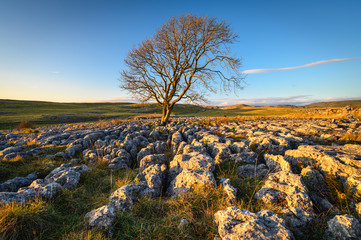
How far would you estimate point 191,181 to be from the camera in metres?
4.38

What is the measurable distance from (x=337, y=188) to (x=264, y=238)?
2957 mm

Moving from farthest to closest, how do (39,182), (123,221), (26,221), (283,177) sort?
1. (39,182)
2. (283,177)
3. (123,221)
4. (26,221)

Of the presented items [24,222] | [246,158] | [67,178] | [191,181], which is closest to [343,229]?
[191,181]

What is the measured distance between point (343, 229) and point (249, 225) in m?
1.54

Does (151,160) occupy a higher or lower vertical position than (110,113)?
higher

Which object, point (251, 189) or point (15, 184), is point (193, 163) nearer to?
point (251, 189)

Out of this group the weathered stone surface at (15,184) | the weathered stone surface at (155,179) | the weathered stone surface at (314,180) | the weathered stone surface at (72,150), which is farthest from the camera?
the weathered stone surface at (72,150)

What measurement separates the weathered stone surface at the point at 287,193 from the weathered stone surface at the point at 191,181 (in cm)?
124

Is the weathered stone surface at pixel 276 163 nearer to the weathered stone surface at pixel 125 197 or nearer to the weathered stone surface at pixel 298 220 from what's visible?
the weathered stone surface at pixel 298 220

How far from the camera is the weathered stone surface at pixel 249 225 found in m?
2.56

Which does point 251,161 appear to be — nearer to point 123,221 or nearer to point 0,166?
point 123,221

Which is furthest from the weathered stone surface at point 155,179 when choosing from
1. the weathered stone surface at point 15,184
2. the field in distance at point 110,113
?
the field in distance at point 110,113

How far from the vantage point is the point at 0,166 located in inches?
264

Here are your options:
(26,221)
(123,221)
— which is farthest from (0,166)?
(123,221)
